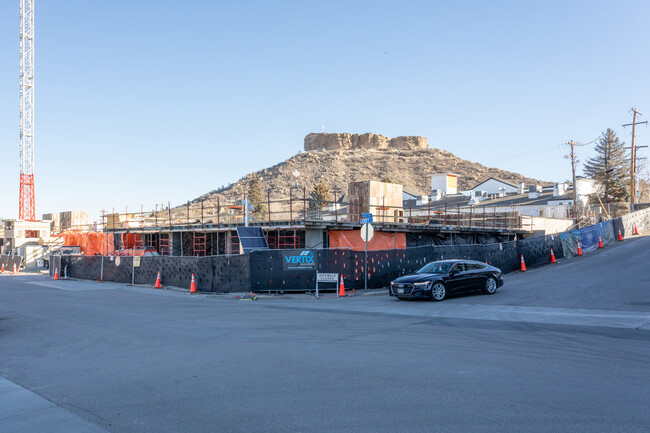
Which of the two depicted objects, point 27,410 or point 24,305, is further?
point 24,305

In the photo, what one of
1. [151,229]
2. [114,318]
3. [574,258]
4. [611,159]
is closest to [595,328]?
[114,318]

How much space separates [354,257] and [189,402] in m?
15.7

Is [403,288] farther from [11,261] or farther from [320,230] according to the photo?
[11,261]

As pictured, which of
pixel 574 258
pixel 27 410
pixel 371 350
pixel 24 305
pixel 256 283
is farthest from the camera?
pixel 574 258

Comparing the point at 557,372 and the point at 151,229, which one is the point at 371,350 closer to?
the point at 557,372

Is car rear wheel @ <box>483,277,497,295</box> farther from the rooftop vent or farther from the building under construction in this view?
the rooftop vent

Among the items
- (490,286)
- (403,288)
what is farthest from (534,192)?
(403,288)

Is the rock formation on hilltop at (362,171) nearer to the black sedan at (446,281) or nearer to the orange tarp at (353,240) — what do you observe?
the orange tarp at (353,240)

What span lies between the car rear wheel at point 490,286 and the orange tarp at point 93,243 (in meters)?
28.2

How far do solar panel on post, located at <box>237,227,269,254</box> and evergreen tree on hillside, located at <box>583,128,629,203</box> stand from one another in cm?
5299

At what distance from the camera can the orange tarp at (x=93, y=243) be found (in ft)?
128

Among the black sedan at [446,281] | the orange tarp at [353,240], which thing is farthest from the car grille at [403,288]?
the orange tarp at [353,240]

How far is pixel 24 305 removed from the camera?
60.2 feet

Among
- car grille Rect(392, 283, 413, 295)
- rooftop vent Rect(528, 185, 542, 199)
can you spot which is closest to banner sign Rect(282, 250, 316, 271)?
car grille Rect(392, 283, 413, 295)
